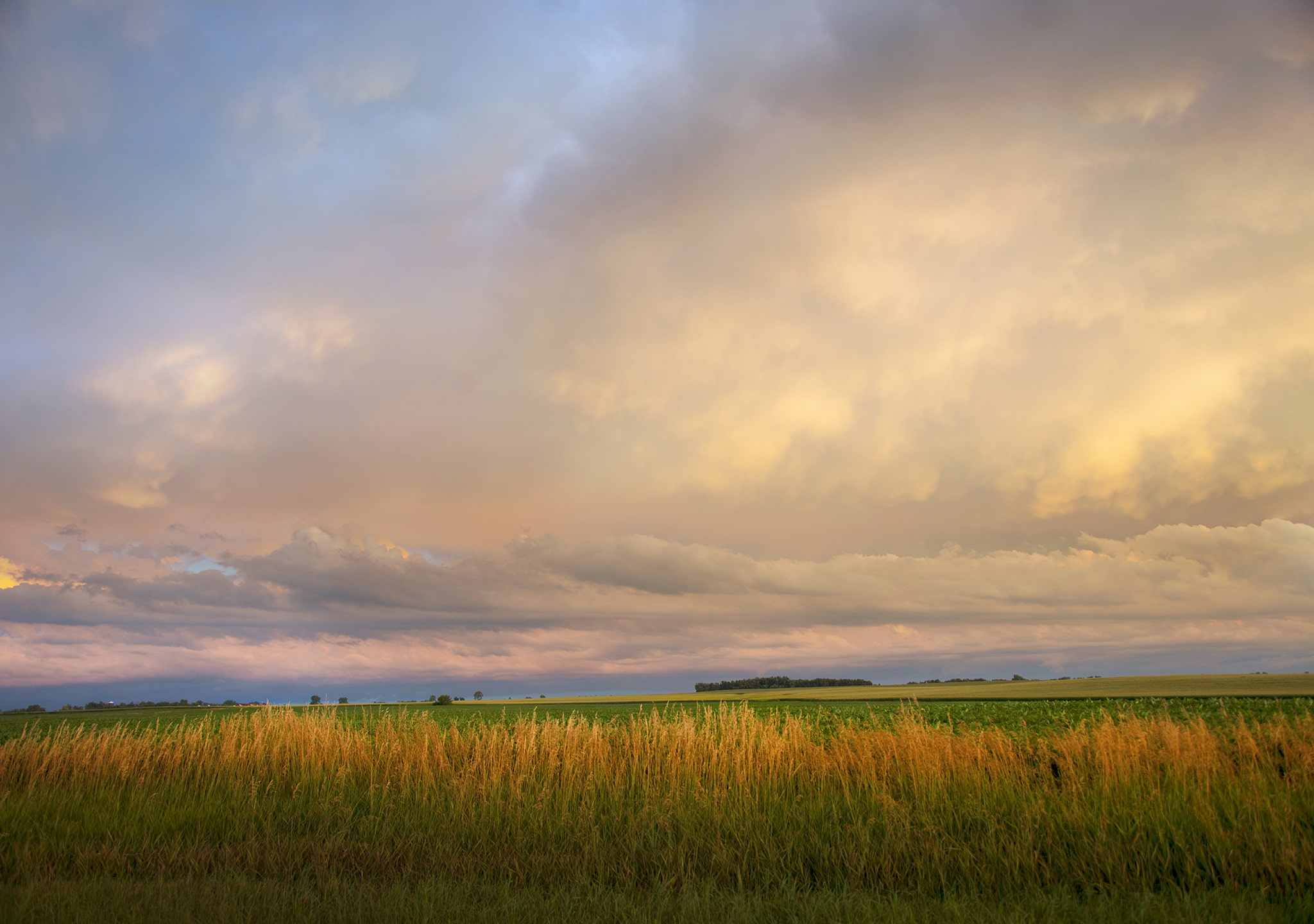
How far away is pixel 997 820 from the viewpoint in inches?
559

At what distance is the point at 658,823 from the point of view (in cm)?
1416

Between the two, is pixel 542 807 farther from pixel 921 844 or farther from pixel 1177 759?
pixel 1177 759

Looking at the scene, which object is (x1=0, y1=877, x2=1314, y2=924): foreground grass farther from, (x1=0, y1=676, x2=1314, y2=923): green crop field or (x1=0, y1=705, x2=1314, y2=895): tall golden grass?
(x1=0, y1=705, x2=1314, y2=895): tall golden grass

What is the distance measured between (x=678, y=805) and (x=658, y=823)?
55.7 inches

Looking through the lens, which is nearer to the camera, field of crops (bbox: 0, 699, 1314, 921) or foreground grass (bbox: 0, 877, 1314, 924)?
foreground grass (bbox: 0, 877, 1314, 924)

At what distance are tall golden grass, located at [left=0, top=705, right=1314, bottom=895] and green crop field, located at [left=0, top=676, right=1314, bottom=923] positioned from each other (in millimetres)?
83

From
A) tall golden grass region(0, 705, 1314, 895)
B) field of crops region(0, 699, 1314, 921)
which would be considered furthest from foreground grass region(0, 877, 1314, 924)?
tall golden grass region(0, 705, 1314, 895)

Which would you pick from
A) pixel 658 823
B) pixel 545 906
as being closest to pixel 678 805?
pixel 658 823

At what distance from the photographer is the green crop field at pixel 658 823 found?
9.66m

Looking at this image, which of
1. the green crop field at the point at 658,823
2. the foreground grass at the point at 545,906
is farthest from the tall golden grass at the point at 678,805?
the foreground grass at the point at 545,906

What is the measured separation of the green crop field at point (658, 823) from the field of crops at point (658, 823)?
0.26 feet

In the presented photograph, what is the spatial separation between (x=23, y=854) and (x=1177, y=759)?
25.1 metres

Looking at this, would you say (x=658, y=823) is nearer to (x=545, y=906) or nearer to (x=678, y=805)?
(x=678, y=805)

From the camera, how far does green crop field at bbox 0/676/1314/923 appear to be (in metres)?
9.66
